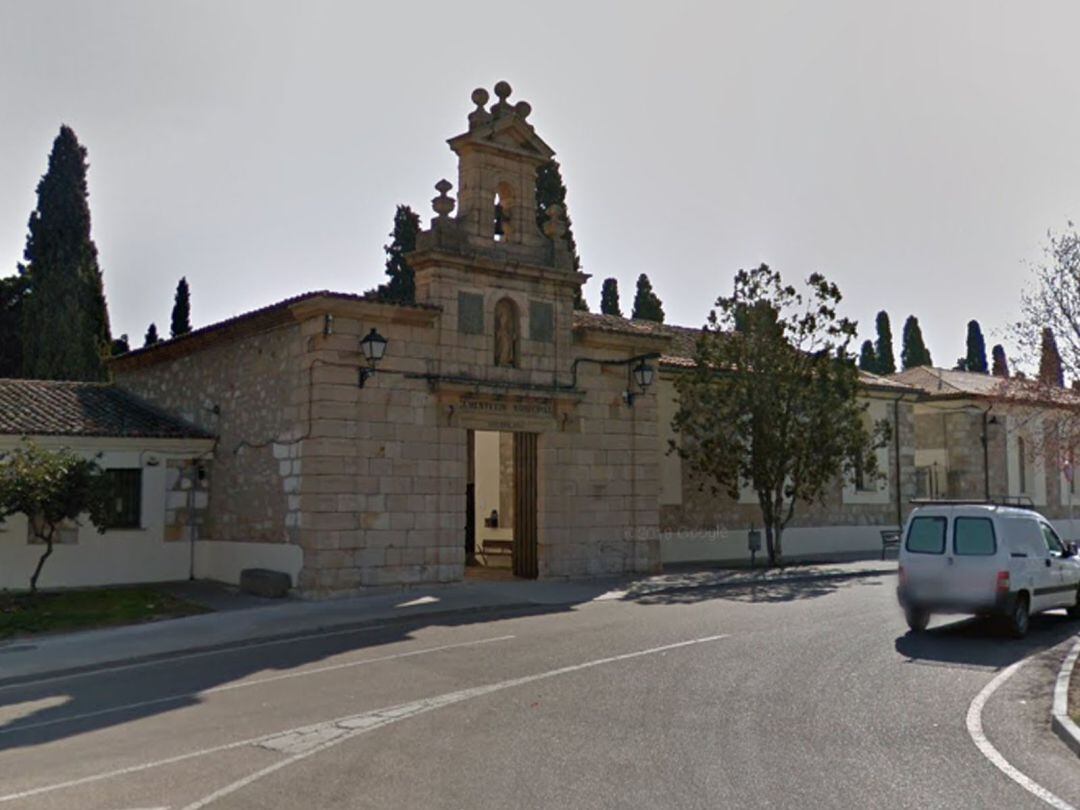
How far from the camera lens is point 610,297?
52.2m

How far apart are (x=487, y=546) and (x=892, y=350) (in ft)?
161

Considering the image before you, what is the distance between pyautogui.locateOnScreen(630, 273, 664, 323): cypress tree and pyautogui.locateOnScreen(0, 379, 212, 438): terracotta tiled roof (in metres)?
31.7

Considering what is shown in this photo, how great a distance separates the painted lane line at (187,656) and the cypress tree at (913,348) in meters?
58.5

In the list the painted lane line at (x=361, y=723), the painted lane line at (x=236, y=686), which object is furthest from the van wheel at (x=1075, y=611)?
the painted lane line at (x=236, y=686)

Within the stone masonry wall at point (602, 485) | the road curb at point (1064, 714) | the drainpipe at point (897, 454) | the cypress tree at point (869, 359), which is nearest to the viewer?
the road curb at point (1064, 714)

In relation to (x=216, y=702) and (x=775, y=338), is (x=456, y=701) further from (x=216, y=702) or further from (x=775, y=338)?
(x=775, y=338)

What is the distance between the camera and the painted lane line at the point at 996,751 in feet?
20.2

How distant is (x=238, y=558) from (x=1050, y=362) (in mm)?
15345

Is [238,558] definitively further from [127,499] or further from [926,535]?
[926,535]

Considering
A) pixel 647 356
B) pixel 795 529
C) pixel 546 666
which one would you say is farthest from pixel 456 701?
pixel 795 529

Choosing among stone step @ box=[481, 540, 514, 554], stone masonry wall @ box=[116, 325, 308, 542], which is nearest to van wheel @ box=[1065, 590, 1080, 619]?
stone masonry wall @ box=[116, 325, 308, 542]

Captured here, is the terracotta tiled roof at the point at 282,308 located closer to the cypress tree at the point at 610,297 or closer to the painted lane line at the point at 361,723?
the painted lane line at the point at 361,723

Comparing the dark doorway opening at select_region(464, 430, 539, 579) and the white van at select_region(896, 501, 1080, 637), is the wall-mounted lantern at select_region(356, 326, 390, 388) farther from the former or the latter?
the white van at select_region(896, 501, 1080, 637)

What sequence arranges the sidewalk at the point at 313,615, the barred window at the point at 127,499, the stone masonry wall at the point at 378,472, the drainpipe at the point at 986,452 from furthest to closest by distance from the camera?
the drainpipe at the point at 986,452
the barred window at the point at 127,499
the stone masonry wall at the point at 378,472
the sidewalk at the point at 313,615
